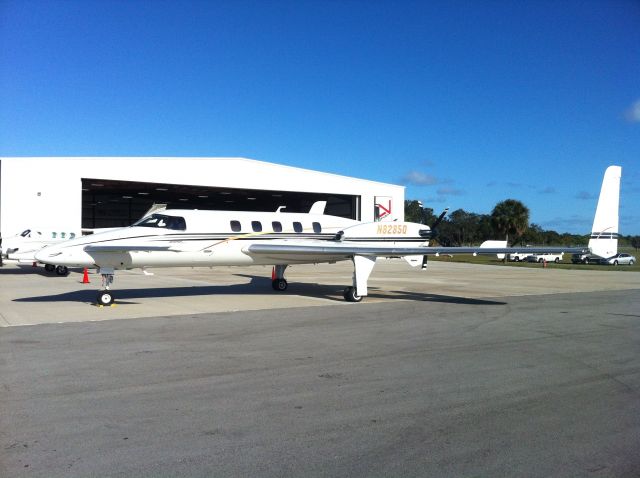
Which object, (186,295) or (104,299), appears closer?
(104,299)

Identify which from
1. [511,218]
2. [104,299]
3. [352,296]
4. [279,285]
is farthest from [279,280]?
[511,218]

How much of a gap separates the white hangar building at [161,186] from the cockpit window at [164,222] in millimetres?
16437

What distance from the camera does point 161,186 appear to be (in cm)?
4328

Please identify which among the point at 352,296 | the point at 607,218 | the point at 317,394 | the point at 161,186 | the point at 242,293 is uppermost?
the point at 161,186

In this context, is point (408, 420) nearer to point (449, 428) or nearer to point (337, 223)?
point (449, 428)

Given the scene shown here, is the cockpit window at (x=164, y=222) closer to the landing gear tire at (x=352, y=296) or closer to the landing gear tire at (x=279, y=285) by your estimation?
the landing gear tire at (x=279, y=285)

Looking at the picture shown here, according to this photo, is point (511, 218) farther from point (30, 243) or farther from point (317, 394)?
point (317, 394)

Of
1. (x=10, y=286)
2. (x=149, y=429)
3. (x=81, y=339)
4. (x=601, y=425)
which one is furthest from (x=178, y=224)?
(x=601, y=425)

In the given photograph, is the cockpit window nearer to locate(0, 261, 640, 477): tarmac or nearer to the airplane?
locate(0, 261, 640, 477): tarmac

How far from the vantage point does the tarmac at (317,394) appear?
16.1 feet

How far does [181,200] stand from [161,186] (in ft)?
57.9

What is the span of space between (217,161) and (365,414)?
1484 inches

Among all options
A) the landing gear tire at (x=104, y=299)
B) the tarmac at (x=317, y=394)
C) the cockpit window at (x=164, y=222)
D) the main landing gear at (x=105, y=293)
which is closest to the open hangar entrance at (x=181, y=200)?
the cockpit window at (x=164, y=222)

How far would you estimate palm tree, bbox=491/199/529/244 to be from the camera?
199 ft
